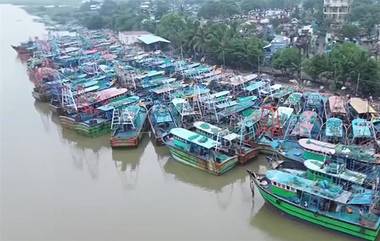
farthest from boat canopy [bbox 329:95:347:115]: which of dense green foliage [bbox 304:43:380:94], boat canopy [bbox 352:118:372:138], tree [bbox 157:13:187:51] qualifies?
tree [bbox 157:13:187:51]

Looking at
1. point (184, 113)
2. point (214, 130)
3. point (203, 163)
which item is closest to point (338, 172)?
point (203, 163)

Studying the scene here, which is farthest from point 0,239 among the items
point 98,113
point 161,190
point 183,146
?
point 98,113

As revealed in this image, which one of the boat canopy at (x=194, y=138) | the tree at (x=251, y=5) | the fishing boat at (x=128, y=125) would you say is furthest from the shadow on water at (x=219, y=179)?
the tree at (x=251, y=5)

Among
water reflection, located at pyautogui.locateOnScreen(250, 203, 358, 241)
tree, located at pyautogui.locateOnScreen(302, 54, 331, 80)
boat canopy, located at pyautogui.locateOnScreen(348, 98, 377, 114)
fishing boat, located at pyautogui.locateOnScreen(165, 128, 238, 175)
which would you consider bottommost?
water reflection, located at pyautogui.locateOnScreen(250, 203, 358, 241)

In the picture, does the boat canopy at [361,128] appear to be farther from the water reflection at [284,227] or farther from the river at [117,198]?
the water reflection at [284,227]

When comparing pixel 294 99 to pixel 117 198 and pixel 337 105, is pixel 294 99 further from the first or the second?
pixel 117 198

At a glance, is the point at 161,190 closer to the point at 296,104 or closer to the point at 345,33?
the point at 296,104

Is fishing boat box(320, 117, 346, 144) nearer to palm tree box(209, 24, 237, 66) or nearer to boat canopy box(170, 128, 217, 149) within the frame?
boat canopy box(170, 128, 217, 149)
